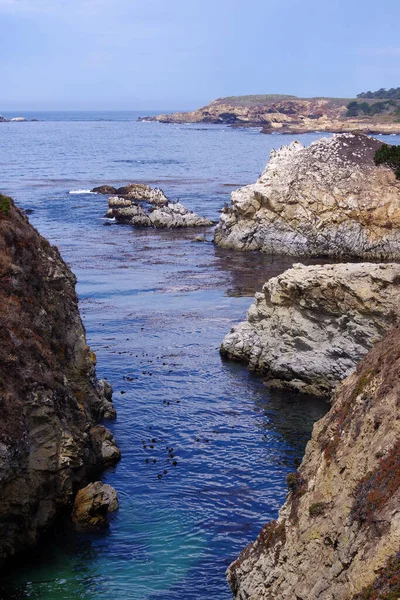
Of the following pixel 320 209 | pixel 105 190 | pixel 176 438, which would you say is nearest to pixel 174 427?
pixel 176 438

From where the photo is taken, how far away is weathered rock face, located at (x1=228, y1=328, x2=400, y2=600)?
54.2 feet

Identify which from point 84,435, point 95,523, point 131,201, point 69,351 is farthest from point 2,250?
point 131,201

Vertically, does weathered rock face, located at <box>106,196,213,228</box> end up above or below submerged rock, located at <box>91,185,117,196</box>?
below

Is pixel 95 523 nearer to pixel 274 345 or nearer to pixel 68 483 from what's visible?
pixel 68 483

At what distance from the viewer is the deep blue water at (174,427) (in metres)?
25.1

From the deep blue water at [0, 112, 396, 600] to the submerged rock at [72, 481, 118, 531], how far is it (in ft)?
1.49

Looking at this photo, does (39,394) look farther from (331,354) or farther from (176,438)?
(331,354)

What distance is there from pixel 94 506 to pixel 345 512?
11602 mm

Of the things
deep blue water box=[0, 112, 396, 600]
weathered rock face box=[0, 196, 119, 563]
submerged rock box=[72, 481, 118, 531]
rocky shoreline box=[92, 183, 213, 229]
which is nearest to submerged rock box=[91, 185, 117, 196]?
rocky shoreline box=[92, 183, 213, 229]

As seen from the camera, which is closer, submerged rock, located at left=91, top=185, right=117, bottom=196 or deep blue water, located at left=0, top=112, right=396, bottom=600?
deep blue water, located at left=0, top=112, right=396, bottom=600

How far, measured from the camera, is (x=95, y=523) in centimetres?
2739

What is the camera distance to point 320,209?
74.1 metres

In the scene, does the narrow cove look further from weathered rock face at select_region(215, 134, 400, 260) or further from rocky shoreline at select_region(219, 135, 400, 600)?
weathered rock face at select_region(215, 134, 400, 260)

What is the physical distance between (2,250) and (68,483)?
29.3 feet
